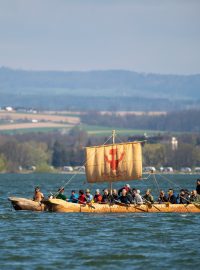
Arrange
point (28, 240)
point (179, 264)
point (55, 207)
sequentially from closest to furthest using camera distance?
point (179, 264) < point (28, 240) < point (55, 207)

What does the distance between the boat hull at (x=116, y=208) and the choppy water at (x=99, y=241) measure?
404 millimetres

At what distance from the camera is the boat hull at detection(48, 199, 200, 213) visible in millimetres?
53125

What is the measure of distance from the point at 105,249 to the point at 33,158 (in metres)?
157

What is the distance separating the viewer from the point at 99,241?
134 feet

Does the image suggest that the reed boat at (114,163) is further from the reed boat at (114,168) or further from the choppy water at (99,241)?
the choppy water at (99,241)

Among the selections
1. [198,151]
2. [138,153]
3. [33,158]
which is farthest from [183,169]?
[138,153]

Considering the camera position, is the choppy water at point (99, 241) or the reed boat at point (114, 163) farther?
the reed boat at point (114, 163)

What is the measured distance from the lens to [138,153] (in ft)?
183

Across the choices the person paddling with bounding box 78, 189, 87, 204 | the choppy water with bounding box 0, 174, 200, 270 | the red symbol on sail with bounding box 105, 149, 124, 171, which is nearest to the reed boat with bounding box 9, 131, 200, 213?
the red symbol on sail with bounding box 105, 149, 124, 171

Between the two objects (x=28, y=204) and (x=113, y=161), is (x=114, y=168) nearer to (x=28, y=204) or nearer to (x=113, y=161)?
(x=113, y=161)

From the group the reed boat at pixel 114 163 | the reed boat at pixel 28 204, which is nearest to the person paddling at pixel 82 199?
the reed boat at pixel 114 163

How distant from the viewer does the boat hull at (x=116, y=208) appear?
53125 millimetres

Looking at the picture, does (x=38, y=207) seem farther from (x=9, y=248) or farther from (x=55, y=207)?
(x=9, y=248)

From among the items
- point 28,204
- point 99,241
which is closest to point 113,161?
point 28,204
